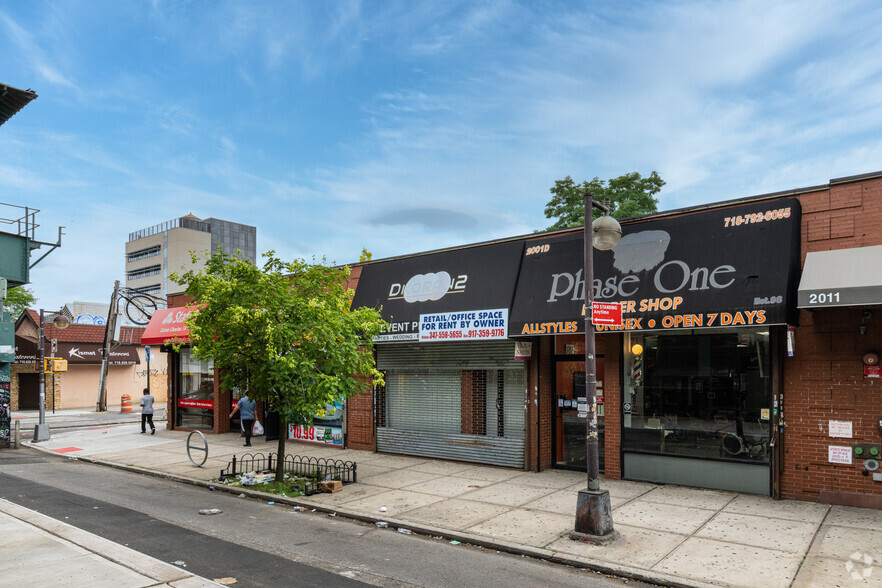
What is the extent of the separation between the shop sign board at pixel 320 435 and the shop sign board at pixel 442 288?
387 cm

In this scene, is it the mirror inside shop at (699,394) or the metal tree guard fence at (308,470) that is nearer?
the mirror inside shop at (699,394)

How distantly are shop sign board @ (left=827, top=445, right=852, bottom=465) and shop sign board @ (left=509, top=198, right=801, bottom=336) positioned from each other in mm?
2295

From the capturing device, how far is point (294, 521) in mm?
10102

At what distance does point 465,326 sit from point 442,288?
1.42 metres

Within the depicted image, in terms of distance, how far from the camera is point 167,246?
301ft

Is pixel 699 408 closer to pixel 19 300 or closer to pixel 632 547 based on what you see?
pixel 632 547

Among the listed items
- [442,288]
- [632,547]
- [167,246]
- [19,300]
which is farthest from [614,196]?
[167,246]

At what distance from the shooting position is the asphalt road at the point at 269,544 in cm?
730

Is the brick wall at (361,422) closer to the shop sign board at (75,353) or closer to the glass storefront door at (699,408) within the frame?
the glass storefront door at (699,408)

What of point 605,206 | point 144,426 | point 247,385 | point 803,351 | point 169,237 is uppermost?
point 169,237

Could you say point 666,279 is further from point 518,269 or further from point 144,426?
point 144,426

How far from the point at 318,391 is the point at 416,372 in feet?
15.0

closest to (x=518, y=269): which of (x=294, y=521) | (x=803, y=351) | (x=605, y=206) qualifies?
(x=605, y=206)

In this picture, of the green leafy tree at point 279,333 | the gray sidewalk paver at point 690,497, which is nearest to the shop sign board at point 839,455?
the gray sidewalk paver at point 690,497
